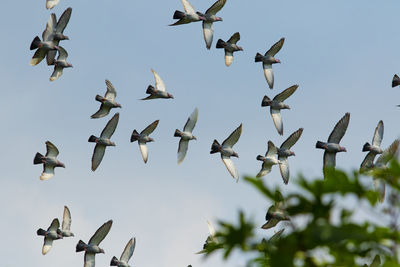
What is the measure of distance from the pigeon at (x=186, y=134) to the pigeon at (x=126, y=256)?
3.63m

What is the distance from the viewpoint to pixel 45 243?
84.2 feet

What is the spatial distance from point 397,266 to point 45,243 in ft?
74.4

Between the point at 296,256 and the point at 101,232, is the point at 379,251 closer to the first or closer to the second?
the point at 296,256

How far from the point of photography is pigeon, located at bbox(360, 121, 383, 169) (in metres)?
25.7

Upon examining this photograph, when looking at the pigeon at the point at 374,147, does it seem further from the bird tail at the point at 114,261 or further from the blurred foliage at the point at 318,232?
the blurred foliage at the point at 318,232

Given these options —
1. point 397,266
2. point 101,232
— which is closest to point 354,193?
point 397,266

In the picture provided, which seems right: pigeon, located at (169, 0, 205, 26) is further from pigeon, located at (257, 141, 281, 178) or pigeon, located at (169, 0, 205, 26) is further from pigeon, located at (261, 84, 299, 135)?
pigeon, located at (257, 141, 281, 178)

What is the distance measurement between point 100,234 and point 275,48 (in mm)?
9002

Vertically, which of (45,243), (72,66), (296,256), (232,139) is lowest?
(45,243)

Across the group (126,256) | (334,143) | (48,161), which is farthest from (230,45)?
(126,256)

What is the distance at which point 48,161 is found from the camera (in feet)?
85.3

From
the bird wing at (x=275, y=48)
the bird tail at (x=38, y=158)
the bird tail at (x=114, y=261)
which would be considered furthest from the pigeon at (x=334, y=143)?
the bird tail at (x=38, y=158)

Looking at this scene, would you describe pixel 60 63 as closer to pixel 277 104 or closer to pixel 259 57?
pixel 259 57

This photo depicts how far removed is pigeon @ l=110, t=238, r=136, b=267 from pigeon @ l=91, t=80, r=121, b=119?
454 centimetres
